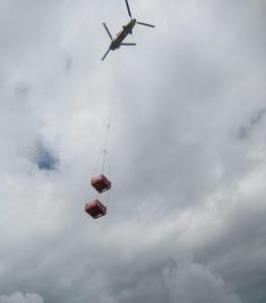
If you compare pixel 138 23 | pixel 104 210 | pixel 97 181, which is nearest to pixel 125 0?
pixel 138 23

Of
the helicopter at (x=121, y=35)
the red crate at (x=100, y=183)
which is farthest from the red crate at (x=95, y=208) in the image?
the helicopter at (x=121, y=35)

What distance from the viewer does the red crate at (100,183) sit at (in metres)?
49.3

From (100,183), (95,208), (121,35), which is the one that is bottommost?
(95,208)

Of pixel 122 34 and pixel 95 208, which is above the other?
pixel 122 34

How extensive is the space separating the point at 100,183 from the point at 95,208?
2.94 m

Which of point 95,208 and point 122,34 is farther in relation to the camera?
point 122,34

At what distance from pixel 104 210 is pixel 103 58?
19.5 m

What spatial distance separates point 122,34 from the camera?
185ft

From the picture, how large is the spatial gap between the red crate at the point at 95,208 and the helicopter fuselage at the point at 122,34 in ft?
70.3

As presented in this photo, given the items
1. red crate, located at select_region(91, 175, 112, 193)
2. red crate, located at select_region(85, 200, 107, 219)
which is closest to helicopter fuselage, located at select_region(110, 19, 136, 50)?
red crate, located at select_region(91, 175, 112, 193)

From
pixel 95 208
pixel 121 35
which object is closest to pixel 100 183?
pixel 95 208

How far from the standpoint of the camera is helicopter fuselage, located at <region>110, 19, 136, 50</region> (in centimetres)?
5553

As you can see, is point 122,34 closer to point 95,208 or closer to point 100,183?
point 100,183

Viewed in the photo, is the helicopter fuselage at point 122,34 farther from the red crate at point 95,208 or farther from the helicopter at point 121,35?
the red crate at point 95,208
